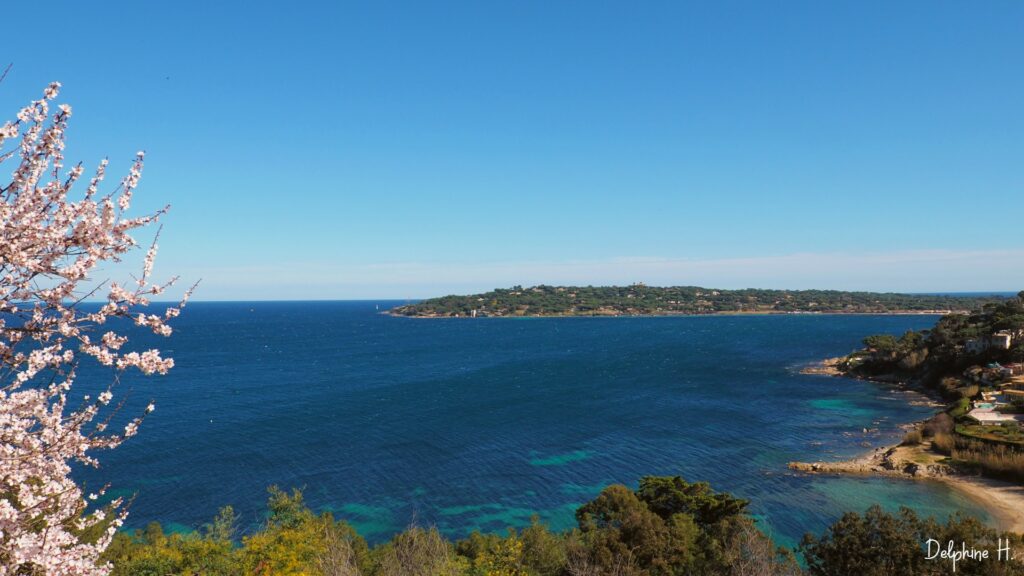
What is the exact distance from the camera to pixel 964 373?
6662cm

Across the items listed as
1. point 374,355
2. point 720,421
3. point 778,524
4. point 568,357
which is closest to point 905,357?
point 720,421

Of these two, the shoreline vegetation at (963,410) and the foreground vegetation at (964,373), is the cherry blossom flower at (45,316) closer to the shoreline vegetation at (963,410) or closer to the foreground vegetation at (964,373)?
the shoreline vegetation at (963,410)

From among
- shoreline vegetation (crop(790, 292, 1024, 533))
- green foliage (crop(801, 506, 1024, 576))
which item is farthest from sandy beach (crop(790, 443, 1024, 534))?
green foliage (crop(801, 506, 1024, 576))

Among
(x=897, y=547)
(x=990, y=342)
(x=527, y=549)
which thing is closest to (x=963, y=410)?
(x=990, y=342)

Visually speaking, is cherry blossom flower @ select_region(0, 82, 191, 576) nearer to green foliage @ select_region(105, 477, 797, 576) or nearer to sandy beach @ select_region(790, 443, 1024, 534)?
green foliage @ select_region(105, 477, 797, 576)

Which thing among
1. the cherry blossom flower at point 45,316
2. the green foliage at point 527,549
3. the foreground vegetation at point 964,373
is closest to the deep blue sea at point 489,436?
the foreground vegetation at point 964,373

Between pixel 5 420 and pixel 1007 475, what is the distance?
5110cm

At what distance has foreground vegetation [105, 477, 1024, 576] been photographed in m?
17.3

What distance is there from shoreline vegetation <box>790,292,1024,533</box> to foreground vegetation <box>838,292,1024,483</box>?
0.07 metres

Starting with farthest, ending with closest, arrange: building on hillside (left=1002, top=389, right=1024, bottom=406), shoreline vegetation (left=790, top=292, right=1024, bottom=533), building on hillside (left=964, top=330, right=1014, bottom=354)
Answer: building on hillside (left=964, top=330, right=1014, bottom=354)
building on hillside (left=1002, top=389, right=1024, bottom=406)
shoreline vegetation (left=790, top=292, right=1024, bottom=533)

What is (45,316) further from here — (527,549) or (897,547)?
(897,547)

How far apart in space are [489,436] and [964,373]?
59.3 meters

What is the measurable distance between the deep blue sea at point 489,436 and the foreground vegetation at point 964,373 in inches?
188

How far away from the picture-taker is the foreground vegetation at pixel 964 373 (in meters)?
39.1
